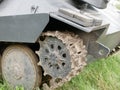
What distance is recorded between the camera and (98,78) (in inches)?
214

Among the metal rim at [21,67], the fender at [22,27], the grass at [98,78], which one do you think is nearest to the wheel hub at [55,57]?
the fender at [22,27]

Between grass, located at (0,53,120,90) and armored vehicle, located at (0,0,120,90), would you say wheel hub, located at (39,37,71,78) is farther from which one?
grass, located at (0,53,120,90)

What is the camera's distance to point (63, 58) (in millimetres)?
3676

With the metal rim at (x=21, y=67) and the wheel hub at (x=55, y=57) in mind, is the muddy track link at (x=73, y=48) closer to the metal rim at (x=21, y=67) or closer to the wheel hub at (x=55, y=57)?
the wheel hub at (x=55, y=57)

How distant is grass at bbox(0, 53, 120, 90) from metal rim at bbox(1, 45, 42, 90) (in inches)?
25.4

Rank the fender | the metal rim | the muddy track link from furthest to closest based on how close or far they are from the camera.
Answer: the metal rim, the fender, the muddy track link

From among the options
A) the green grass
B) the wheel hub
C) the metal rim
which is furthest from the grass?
the wheel hub

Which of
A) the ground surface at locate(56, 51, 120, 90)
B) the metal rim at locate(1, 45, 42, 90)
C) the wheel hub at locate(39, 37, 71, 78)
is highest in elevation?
the wheel hub at locate(39, 37, 71, 78)

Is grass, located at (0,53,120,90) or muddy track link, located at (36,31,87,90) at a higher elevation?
muddy track link, located at (36,31,87,90)

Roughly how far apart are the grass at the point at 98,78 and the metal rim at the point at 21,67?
0.64 metres

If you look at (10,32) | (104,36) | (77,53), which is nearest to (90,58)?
(104,36)

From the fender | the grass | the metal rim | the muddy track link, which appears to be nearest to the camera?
the muddy track link

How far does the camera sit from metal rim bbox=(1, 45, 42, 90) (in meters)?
4.18

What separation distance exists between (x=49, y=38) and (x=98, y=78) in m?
1.87
